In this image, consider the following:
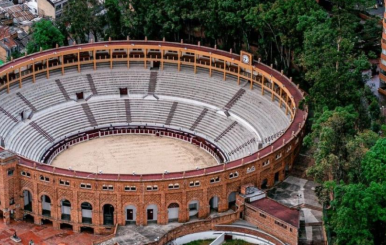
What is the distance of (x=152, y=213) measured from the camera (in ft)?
408

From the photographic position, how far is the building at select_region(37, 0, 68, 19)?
627ft

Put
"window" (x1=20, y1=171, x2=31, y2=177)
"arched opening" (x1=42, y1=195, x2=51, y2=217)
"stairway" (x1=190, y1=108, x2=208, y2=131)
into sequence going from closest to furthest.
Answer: "window" (x1=20, y1=171, x2=31, y2=177) → "arched opening" (x1=42, y1=195, x2=51, y2=217) → "stairway" (x1=190, y1=108, x2=208, y2=131)

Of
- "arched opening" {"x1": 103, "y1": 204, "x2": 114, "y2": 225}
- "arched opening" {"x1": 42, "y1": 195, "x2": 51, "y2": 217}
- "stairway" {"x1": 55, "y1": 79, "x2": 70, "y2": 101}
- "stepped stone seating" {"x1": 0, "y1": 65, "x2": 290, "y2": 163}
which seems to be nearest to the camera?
"arched opening" {"x1": 103, "y1": 204, "x2": 114, "y2": 225}

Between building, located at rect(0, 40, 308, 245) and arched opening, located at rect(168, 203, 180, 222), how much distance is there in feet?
0.65

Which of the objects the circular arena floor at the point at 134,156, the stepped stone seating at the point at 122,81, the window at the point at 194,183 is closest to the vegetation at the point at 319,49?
the stepped stone seating at the point at 122,81

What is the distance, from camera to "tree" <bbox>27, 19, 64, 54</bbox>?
6693 inches

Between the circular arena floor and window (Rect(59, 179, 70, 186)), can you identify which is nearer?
window (Rect(59, 179, 70, 186))

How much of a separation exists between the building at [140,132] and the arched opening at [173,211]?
0.65 ft

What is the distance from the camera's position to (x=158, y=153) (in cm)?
14775

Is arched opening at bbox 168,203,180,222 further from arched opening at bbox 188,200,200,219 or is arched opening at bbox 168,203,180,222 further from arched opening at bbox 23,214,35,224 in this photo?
arched opening at bbox 23,214,35,224

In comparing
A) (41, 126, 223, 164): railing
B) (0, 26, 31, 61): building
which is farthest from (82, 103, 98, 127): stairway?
(0, 26, 31, 61): building

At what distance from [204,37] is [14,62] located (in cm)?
4197

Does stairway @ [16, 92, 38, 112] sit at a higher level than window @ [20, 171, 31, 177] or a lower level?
higher

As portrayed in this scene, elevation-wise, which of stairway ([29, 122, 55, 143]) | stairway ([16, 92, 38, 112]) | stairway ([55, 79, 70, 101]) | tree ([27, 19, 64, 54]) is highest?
tree ([27, 19, 64, 54])
